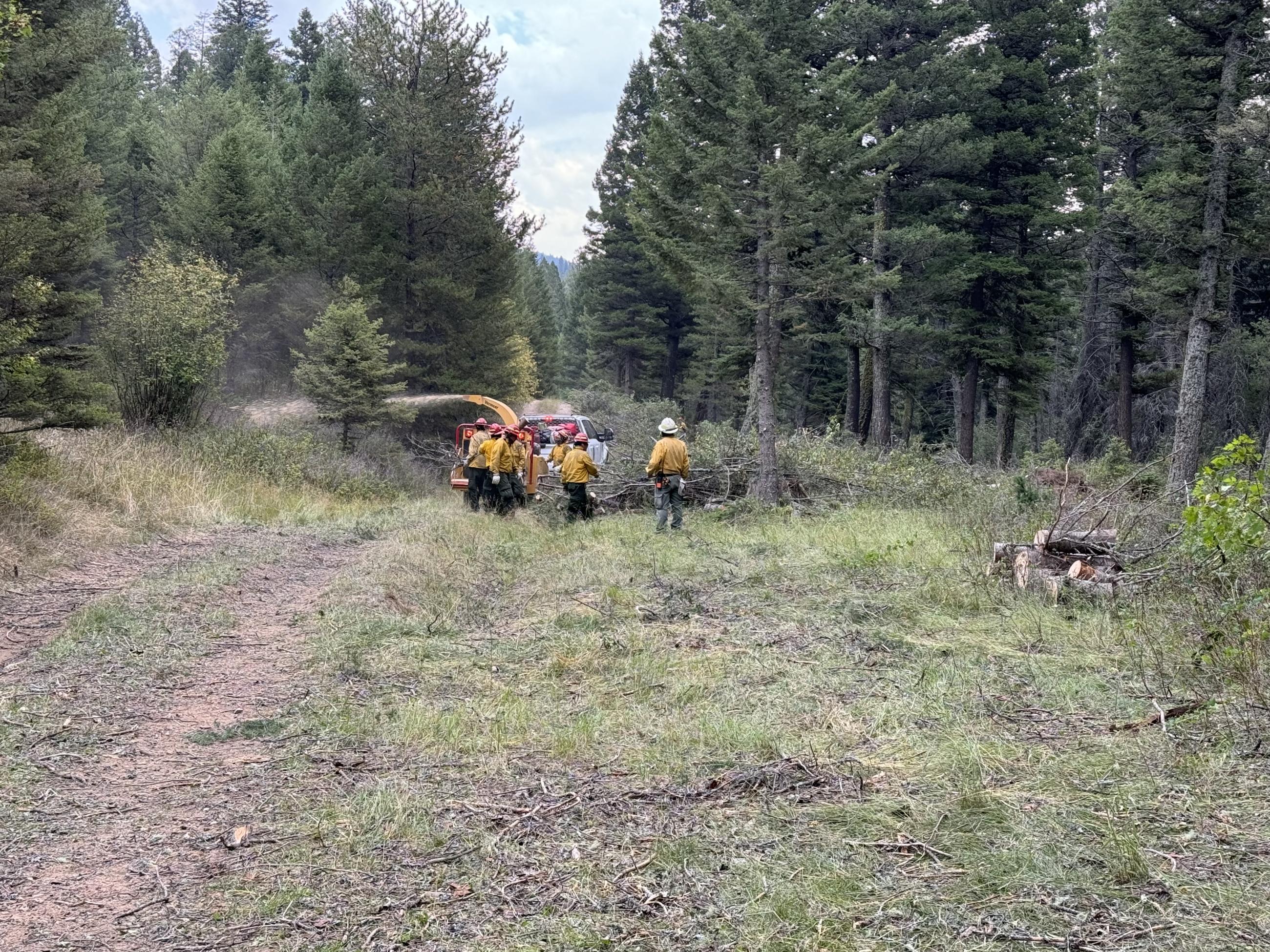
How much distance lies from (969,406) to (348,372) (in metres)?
17.9

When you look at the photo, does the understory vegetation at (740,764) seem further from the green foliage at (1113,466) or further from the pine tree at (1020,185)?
the pine tree at (1020,185)

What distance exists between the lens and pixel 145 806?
4.41m

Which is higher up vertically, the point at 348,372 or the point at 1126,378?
the point at 1126,378

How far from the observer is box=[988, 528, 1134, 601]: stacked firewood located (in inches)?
321

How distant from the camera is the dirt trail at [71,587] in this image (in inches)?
293

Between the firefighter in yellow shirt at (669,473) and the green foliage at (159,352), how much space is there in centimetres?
978

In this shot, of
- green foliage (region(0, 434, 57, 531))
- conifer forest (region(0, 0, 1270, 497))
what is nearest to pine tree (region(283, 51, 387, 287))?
conifer forest (region(0, 0, 1270, 497))

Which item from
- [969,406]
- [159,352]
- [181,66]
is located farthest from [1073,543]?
[181,66]

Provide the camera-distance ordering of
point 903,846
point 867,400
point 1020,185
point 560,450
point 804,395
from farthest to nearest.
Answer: point 804,395, point 867,400, point 1020,185, point 560,450, point 903,846

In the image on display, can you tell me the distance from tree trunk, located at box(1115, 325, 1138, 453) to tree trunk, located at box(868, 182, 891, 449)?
684 centimetres

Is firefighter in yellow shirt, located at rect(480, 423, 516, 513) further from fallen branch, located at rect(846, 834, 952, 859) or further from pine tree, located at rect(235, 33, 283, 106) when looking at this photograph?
pine tree, located at rect(235, 33, 283, 106)

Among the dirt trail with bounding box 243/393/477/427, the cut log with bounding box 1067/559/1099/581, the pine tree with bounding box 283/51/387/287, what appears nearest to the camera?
the cut log with bounding box 1067/559/1099/581

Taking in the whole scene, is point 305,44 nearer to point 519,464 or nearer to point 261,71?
point 261,71

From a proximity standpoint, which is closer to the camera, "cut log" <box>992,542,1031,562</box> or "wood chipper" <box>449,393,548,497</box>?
"cut log" <box>992,542,1031,562</box>
